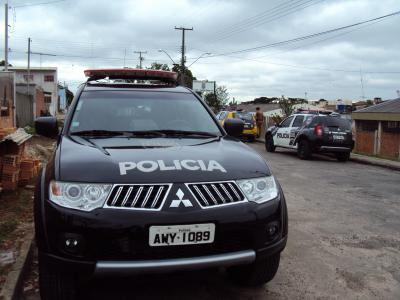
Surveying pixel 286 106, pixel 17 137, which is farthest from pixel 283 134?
pixel 286 106

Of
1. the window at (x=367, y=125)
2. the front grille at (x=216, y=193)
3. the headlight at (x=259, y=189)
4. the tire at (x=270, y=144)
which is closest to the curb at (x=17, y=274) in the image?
the front grille at (x=216, y=193)

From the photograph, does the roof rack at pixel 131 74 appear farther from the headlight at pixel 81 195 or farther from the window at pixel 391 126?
the window at pixel 391 126

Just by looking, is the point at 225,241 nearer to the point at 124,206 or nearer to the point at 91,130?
the point at 124,206

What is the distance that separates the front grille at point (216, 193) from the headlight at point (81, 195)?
1.93 feet

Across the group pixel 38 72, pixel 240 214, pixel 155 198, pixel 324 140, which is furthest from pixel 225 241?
pixel 38 72

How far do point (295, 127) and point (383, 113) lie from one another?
793 cm

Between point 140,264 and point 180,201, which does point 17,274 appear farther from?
point 180,201

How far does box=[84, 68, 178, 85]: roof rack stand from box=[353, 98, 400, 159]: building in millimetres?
13120

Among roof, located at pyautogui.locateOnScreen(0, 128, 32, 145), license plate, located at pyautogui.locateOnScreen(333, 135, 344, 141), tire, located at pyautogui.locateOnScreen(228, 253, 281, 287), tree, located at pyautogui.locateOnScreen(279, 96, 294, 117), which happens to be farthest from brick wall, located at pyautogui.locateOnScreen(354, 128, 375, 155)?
tire, located at pyautogui.locateOnScreen(228, 253, 281, 287)

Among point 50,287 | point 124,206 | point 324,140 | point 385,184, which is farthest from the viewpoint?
point 324,140

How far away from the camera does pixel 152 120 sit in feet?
15.1

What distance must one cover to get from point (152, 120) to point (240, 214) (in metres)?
1.72

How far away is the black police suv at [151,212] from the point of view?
307cm

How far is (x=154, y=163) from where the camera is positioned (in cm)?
336
